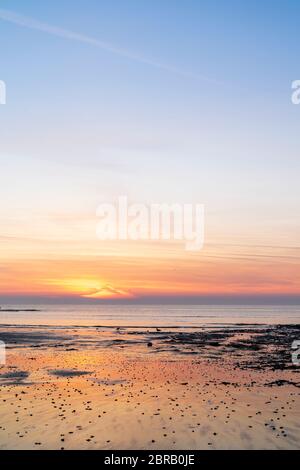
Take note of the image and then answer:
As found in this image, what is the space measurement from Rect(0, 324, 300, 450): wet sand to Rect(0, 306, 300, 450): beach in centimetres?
4

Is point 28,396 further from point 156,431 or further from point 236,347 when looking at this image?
point 236,347

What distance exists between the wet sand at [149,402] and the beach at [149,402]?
41 millimetres

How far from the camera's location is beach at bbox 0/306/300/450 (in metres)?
15.8

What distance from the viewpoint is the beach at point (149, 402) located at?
51.7ft

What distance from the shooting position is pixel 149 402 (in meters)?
21.6

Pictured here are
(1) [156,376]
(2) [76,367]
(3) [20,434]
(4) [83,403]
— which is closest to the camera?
(3) [20,434]
